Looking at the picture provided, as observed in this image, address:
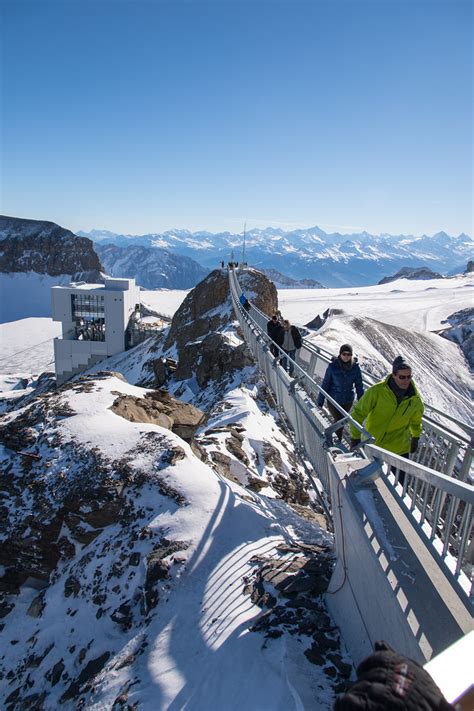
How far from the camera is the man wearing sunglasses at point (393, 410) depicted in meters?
5.31

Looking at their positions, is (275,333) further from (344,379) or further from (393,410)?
(393,410)

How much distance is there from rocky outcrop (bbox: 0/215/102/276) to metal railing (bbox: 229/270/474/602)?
417 feet

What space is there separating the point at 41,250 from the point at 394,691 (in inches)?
5527

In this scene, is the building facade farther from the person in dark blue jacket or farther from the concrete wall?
the concrete wall

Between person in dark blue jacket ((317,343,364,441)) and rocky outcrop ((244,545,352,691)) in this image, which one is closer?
rocky outcrop ((244,545,352,691))

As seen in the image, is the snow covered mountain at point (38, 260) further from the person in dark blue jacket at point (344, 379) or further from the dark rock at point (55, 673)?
the dark rock at point (55, 673)

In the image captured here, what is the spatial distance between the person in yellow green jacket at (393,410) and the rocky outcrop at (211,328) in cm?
1307

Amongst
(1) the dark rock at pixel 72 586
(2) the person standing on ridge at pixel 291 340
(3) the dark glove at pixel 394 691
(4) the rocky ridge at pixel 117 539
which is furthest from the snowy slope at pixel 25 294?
(3) the dark glove at pixel 394 691

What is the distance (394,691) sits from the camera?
1440 mm

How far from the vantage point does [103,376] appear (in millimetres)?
12547

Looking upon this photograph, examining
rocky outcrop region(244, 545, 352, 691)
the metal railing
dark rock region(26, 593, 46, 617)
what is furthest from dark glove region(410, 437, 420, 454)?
dark rock region(26, 593, 46, 617)

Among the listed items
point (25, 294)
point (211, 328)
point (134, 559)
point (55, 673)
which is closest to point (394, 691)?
point (134, 559)

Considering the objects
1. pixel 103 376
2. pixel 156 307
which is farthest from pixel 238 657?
pixel 156 307

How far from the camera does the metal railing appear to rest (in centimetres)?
310
